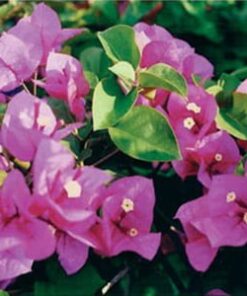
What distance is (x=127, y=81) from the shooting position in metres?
0.92

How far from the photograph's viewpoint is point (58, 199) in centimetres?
83

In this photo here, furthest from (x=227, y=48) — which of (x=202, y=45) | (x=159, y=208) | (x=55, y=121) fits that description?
(x=55, y=121)

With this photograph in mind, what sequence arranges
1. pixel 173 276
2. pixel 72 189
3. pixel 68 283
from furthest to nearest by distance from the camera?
pixel 173 276 < pixel 68 283 < pixel 72 189

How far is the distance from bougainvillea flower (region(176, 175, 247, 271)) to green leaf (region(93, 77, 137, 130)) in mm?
130

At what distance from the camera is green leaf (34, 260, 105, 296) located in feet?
3.05

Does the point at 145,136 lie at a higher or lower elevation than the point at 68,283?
higher

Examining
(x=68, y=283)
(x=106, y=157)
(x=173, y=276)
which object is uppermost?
(x=106, y=157)

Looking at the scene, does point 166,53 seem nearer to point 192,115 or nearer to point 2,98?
point 192,115

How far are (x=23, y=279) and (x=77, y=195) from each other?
21cm

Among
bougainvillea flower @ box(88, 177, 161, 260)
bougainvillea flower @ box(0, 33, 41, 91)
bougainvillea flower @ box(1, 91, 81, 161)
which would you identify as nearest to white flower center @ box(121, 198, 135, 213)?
bougainvillea flower @ box(88, 177, 161, 260)

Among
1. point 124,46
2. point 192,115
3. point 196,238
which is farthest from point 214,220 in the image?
point 124,46

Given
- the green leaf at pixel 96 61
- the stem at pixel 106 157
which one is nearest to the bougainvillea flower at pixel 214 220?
the stem at pixel 106 157

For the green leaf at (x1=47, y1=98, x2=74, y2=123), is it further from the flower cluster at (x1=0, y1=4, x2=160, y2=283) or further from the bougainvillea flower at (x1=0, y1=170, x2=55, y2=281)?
the bougainvillea flower at (x1=0, y1=170, x2=55, y2=281)

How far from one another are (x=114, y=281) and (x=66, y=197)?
195mm
